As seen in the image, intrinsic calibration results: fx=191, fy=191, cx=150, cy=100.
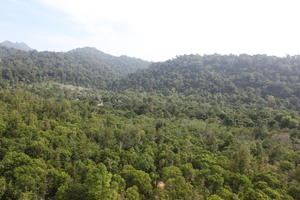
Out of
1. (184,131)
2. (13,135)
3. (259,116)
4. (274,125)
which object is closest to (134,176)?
(13,135)

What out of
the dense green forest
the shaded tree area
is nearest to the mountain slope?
the dense green forest

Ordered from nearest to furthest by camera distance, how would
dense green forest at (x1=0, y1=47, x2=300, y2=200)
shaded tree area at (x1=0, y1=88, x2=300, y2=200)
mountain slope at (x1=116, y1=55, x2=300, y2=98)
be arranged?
shaded tree area at (x1=0, y1=88, x2=300, y2=200), dense green forest at (x1=0, y1=47, x2=300, y2=200), mountain slope at (x1=116, y1=55, x2=300, y2=98)

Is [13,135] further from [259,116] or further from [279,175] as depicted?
[259,116]

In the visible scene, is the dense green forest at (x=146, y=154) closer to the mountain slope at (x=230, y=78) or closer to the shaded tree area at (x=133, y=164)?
the shaded tree area at (x=133, y=164)

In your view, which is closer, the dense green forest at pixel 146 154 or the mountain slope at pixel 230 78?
the dense green forest at pixel 146 154

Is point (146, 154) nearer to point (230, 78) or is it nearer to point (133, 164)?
point (133, 164)

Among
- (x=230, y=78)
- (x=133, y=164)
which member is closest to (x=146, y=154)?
(x=133, y=164)

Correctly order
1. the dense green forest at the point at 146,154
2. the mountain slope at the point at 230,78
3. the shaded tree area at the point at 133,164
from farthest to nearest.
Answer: the mountain slope at the point at 230,78
the dense green forest at the point at 146,154
the shaded tree area at the point at 133,164

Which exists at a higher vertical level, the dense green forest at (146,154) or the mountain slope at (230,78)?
the mountain slope at (230,78)

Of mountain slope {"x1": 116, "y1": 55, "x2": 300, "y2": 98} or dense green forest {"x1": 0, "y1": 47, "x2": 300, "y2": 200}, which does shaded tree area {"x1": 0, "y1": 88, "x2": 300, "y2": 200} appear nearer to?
dense green forest {"x1": 0, "y1": 47, "x2": 300, "y2": 200}

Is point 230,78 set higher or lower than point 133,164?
higher

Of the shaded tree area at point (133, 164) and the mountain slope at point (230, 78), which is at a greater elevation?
the mountain slope at point (230, 78)

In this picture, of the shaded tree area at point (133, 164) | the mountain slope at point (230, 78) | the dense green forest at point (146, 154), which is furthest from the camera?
the mountain slope at point (230, 78)

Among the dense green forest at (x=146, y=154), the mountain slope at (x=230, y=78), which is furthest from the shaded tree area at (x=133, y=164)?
the mountain slope at (x=230, y=78)
